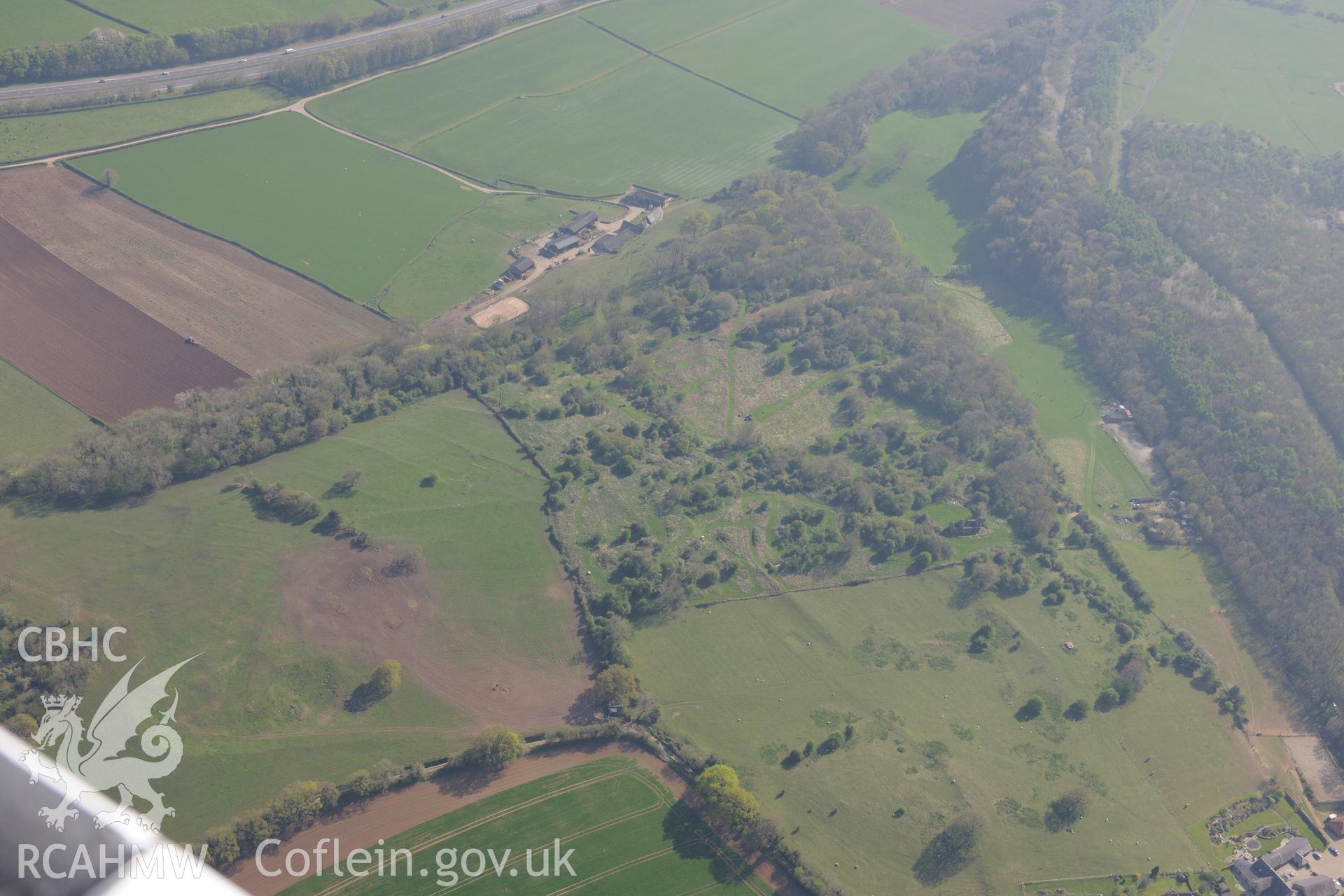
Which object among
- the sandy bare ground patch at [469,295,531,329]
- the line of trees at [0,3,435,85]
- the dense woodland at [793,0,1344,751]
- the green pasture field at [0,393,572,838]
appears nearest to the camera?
the green pasture field at [0,393,572,838]

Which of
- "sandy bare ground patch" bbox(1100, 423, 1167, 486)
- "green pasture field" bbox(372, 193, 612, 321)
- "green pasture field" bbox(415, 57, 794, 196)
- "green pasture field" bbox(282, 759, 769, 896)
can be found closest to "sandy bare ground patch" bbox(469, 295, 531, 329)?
"green pasture field" bbox(372, 193, 612, 321)

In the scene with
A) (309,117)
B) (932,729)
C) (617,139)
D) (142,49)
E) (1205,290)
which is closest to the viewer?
(932,729)

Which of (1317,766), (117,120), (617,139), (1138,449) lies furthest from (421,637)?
(117,120)

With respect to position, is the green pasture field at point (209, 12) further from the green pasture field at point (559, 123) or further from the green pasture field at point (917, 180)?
the green pasture field at point (917, 180)

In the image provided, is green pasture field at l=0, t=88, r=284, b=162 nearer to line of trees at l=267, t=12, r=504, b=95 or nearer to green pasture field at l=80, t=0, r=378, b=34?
line of trees at l=267, t=12, r=504, b=95

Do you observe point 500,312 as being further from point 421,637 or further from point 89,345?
point 421,637

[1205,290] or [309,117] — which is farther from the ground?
[309,117]

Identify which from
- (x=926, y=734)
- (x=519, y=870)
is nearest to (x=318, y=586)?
(x=519, y=870)

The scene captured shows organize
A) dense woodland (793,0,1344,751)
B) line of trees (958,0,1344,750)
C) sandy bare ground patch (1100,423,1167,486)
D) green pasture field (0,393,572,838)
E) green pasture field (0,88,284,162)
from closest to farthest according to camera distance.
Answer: green pasture field (0,393,572,838)
line of trees (958,0,1344,750)
dense woodland (793,0,1344,751)
sandy bare ground patch (1100,423,1167,486)
green pasture field (0,88,284,162)

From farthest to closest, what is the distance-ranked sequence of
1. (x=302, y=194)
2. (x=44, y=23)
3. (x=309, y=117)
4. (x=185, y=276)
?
1. (x=309, y=117)
2. (x=44, y=23)
3. (x=302, y=194)
4. (x=185, y=276)
